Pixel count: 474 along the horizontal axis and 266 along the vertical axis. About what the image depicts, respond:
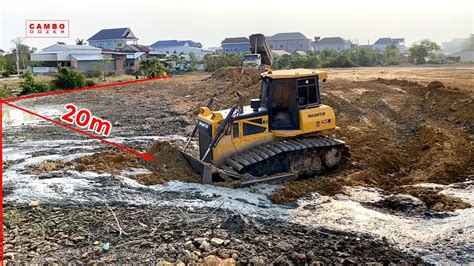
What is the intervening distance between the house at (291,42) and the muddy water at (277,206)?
92.9 m

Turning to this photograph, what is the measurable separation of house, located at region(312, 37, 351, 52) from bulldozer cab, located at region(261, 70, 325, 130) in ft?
283

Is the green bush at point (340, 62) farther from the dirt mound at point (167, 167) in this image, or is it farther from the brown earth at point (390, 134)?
the dirt mound at point (167, 167)

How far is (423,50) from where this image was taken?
48938 millimetres

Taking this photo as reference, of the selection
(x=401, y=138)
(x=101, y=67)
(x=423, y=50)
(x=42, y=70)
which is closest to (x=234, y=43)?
(x=423, y=50)

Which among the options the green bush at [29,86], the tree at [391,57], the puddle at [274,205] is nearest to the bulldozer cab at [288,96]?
the puddle at [274,205]

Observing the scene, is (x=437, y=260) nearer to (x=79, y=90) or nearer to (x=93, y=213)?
(x=93, y=213)

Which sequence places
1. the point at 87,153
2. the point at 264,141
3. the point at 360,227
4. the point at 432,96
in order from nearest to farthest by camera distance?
the point at 360,227 < the point at 264,141 < the point at 87,153 < the point at 432,96

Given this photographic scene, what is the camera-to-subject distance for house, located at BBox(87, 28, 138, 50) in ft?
232

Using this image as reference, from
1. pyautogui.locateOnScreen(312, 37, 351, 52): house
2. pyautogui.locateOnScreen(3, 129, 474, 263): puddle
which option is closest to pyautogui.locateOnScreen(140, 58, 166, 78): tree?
pyautogui.locateOnScreen(3, 129, 474, 263): puddle

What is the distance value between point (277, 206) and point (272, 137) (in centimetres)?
196

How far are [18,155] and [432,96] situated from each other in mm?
14301

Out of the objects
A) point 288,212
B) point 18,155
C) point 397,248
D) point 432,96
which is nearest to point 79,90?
point 18,155

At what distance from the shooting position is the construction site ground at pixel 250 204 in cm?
612

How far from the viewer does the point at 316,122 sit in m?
9.77
